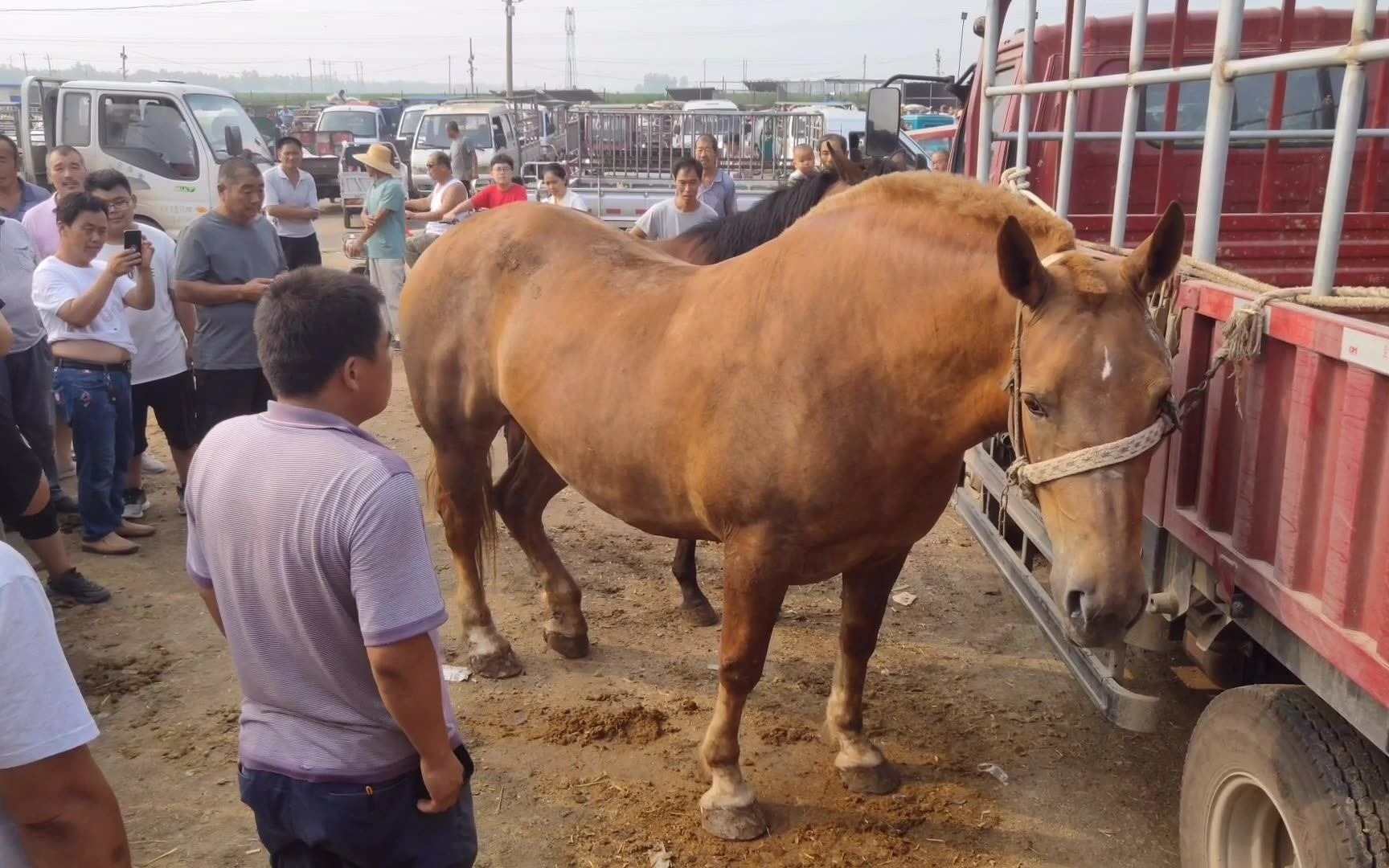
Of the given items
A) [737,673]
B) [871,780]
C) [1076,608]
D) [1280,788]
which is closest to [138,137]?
[737,673]

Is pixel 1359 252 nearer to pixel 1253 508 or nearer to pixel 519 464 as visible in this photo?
pixel 1253 508

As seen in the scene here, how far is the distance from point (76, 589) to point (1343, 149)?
190 inches

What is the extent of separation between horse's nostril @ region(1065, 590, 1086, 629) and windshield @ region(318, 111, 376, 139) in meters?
27.4

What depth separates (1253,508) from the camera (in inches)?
82.7

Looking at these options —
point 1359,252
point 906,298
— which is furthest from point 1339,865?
point 1359,252

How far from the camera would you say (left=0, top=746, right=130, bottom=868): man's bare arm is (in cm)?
129

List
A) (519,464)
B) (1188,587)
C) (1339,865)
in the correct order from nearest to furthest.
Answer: (1339,865) → (1188,587) → (519,464)

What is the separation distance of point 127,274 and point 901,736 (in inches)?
169

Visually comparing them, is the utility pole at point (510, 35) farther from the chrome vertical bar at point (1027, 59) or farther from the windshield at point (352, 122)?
the chrome vertical bar at point (1027, 59)

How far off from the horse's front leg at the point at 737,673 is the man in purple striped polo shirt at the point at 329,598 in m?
1.17

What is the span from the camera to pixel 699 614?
4.36 metres

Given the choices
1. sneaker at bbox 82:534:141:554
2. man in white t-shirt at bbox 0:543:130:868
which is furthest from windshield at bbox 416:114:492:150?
man in white t-shirt at bbox 0:543:130:868

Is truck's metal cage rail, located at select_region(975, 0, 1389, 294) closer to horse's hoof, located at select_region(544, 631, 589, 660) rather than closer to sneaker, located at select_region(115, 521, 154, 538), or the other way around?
horse's hoof, located at select_region(544, 631, 589, 660)

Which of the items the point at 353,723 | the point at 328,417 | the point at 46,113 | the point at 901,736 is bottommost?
the point at 901,736
